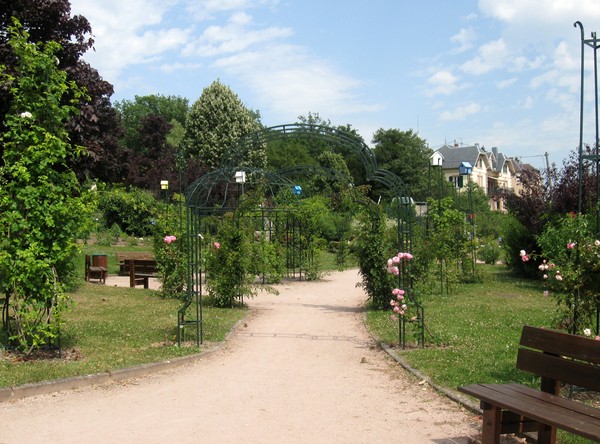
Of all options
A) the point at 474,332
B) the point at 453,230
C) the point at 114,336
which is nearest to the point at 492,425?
the point at 474,332

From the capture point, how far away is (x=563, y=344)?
5156mm

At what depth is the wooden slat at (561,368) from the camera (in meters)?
4.82

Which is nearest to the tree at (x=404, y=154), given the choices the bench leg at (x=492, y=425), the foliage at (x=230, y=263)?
the foliage at (x=230, y=263)

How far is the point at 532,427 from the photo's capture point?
5.05m

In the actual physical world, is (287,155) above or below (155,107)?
below

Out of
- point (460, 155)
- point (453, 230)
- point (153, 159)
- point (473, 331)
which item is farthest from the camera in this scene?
point (460, 155)

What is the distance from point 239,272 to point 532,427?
905 centimetres

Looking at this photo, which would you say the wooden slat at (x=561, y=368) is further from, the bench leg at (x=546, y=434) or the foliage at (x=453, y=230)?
the foliage at (x=453, y=230)

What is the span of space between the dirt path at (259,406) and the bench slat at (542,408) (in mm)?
545

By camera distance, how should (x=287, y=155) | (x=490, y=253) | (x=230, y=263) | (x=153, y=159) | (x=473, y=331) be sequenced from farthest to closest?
(x=287, y=155)
(x=153, y=159)
(x=490, y=253)
(x=230, y=263)
(x=473, y=331)

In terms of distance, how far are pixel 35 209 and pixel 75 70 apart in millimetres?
6560

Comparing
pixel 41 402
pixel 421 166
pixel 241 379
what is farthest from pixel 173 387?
pixel 421 166

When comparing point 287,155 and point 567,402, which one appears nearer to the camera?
point 567,402

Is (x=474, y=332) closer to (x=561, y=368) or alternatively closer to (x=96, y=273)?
(x=561, y=368)
